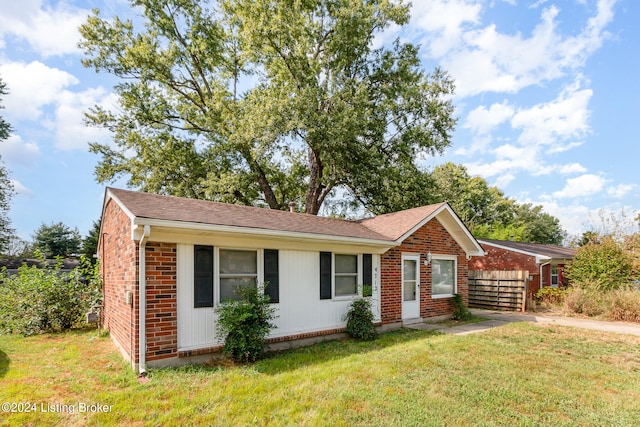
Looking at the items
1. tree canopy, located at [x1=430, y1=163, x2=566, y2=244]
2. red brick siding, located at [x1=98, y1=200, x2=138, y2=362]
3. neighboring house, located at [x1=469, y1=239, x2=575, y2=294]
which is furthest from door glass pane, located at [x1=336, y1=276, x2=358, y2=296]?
tree canopy, located at [x1=430, y1=163, x2=566, y2=244]

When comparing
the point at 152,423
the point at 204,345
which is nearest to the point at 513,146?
the point at 204,345

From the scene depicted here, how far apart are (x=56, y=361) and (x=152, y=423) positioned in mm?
3871

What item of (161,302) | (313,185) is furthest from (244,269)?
(313,185)

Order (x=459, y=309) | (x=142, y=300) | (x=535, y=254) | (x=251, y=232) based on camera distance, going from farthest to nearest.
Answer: (x=535, y=254) → (x=459, y=309) → (x=251, y=232) → (x=142, y=300)

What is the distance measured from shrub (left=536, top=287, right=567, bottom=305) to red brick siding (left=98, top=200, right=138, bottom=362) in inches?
577

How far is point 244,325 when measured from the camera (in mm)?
6023

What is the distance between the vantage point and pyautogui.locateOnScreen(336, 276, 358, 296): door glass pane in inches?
328

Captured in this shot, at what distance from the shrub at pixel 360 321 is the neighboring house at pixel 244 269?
27 centimetres

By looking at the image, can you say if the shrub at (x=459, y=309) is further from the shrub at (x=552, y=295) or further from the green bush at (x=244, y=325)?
the green bush at (x=244, y=325)

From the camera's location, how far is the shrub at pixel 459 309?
1061 cm

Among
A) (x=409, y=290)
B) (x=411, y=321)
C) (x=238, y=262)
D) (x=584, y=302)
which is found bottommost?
(x=411, y=321)

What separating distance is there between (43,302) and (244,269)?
669cm

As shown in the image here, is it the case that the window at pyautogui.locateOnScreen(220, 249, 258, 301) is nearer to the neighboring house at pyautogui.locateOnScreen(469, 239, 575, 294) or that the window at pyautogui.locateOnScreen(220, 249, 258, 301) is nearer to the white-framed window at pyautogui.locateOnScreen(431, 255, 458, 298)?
the white-framed window at pyautogui.locateOnScreen(431, 255, 458, 298)

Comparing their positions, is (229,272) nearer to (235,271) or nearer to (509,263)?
(235,271)
